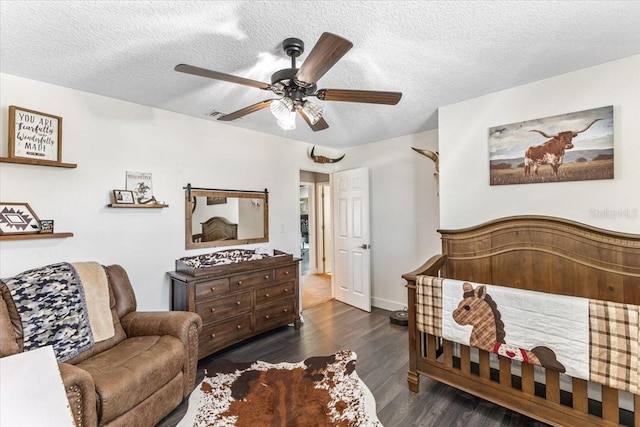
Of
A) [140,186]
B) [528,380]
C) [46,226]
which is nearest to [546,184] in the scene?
[528,380]

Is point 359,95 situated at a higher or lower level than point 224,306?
higher

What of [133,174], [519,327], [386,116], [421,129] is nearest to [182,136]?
[133,174]

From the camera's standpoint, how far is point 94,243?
2518 mm

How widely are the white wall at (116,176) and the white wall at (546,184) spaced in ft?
7.68

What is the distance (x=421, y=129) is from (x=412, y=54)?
6.20ft

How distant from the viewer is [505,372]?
6.38 feet

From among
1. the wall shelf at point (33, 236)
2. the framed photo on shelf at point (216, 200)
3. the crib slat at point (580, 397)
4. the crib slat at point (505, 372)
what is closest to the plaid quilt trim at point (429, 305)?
the crib slat at point (505, 372)

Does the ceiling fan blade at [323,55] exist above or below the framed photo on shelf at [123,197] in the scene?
above

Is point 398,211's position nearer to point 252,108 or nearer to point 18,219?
point 252,108

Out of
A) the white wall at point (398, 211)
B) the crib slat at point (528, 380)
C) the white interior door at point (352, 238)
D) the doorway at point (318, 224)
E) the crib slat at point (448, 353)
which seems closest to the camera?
the crib slat at point (528, 380)

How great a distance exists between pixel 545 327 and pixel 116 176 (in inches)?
136

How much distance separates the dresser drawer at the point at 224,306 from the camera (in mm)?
2734

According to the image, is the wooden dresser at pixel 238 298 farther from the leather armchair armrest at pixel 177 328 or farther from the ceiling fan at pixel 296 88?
the ceiling fan at pixel 296 88

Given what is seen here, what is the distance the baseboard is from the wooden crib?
1505 millimetres
